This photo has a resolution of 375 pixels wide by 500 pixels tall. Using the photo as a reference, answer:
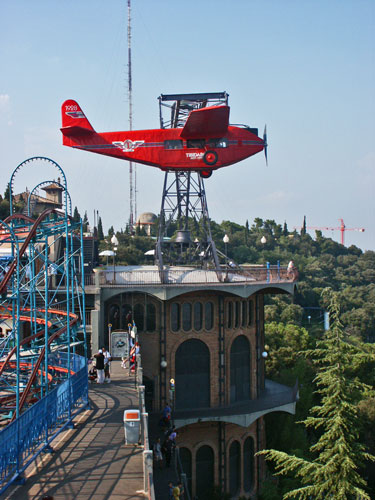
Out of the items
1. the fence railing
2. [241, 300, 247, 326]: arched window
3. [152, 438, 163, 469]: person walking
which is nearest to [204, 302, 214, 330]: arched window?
[241, 300, 247, 326]: arched window

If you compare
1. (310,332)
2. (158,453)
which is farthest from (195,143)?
(310,332)

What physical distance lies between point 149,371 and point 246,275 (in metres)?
8.04

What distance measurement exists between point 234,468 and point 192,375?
21.7ft

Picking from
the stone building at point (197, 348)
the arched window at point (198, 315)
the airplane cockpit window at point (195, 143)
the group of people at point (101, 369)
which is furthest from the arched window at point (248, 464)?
the airplane cockpit window at point (195, 143)

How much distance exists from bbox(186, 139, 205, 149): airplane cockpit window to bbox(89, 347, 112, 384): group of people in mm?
15447

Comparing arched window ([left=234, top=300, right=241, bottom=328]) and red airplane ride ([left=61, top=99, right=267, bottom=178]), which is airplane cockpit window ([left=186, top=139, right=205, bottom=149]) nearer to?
red airplane ride ([left=61, top=99, right=267, bottom=178])

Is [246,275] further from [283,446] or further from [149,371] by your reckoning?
[283,446]

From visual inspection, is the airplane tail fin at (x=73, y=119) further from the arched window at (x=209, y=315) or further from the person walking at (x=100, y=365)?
the person walking at (x=100, y=365)

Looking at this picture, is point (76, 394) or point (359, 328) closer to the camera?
point (76, 394)

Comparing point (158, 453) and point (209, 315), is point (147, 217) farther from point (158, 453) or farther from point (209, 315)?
point (158, 453)

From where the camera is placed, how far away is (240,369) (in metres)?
33.4

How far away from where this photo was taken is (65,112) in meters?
34.2

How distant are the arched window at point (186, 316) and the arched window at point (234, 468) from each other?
7886 mm

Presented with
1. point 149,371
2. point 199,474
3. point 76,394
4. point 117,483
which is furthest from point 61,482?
point 199,474
